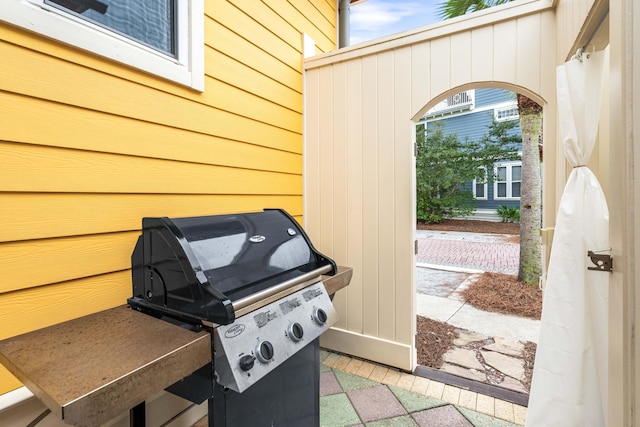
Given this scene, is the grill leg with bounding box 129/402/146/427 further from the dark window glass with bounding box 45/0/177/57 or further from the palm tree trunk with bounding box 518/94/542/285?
the palm tree trunk with bounding box 518/94/542/285

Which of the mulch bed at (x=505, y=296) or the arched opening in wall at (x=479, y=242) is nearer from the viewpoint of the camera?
the arched opening in wall at (x=479, y=242)

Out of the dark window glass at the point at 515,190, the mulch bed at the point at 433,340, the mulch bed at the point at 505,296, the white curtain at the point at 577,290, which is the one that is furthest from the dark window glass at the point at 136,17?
the dark window glass at the point at 515,190

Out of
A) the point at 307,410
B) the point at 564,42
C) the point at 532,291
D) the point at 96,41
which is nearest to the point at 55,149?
the point at 96,41

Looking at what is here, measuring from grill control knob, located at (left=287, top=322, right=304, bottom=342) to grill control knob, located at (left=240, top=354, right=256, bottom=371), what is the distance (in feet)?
0.65

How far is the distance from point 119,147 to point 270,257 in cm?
91

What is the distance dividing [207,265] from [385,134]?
180 centimetres

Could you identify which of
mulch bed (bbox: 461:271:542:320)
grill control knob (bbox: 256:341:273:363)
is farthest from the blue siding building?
grill control knob (bbox: 256:341:273:363)

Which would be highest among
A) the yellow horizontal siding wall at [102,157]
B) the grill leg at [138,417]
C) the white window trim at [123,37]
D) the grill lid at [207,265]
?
the white window trim at [123,37]

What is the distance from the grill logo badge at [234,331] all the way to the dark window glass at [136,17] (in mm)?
1492

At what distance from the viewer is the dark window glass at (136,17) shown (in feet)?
4.53

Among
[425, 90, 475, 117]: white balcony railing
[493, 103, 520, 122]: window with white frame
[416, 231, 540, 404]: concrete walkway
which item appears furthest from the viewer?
[425, 90, 475, 117]: white balcony railing

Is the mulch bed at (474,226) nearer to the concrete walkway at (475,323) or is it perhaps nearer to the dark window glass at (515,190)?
the dark window glass at (515,190)

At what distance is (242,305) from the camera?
113cm

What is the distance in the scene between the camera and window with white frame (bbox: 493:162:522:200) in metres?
10.7
